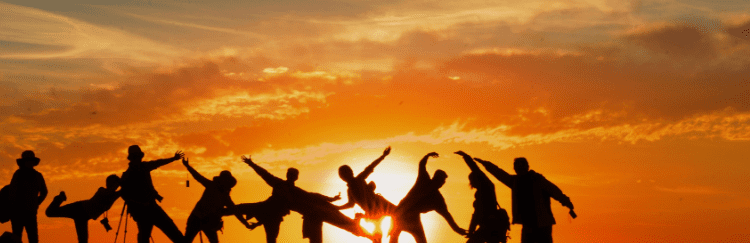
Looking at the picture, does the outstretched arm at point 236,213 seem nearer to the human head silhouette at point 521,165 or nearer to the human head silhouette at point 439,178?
the human head silhouette at point 439,178

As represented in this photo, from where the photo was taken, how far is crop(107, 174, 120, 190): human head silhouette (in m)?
18.0

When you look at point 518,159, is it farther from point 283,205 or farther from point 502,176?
point 283,205

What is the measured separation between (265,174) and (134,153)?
294 cm

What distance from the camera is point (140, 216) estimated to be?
1814 cm

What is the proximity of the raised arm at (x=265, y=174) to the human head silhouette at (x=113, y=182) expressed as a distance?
10.1ft

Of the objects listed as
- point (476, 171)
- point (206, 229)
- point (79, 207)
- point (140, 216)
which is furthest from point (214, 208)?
point (476, 171)

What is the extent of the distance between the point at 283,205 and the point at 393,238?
105 inches

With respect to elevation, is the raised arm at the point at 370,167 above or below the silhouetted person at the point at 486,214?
above

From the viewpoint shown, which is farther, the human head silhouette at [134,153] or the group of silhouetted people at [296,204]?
the human head silhouette at [134,153]

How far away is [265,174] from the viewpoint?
17.8 m

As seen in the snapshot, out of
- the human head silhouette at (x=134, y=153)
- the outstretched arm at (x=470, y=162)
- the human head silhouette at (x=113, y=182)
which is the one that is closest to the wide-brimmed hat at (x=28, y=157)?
the human head silhouette at (x=113, y=182)

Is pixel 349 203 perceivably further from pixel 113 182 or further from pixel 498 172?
pixel 113 182

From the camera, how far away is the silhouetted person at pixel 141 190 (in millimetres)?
17984

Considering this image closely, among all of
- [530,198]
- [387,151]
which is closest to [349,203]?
[387,151]
